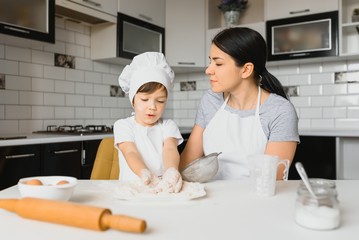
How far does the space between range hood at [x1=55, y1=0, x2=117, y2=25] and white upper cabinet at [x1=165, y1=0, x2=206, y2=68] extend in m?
0.77

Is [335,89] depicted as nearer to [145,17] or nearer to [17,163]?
[145,17]

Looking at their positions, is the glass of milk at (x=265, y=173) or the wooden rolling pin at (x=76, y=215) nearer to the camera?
the wooden rolling pin at (x=76, y=215)

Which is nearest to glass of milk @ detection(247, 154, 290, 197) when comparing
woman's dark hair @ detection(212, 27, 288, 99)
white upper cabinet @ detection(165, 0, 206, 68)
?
woman's dark hair @ detection(212, 27, 288, 99)

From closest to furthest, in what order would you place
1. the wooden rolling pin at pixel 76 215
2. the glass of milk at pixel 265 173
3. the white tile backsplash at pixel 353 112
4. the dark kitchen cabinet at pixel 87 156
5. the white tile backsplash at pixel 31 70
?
the wooden rolling pin at pixel 76 215, the glass of milk at pixel 265 173, the dark kitchen cabinet at pixel 87 156, the white tile backsplash at pixel 31 70, the white tile backsplash at pixel 353 112

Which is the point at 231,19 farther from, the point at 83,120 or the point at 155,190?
the point at 155,190

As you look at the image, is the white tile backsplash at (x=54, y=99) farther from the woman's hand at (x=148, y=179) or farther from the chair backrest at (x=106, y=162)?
the woman's hand at (x=148, y=179)

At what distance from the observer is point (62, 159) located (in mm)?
2211

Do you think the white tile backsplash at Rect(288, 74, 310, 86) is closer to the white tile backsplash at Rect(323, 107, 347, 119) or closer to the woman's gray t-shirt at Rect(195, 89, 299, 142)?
the white tile backsplash at Rect(323, 107, 347, 119)

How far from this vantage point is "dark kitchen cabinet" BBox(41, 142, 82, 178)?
2115 mm

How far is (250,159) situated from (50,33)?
1895 millimetres

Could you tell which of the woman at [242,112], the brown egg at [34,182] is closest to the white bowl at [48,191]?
the brown egg at [34,182]

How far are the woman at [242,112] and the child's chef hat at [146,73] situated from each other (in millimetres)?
208

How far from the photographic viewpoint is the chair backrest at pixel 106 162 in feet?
4.73

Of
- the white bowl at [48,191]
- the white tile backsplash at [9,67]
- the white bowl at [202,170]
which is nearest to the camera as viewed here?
the white bowl at [48,191]
